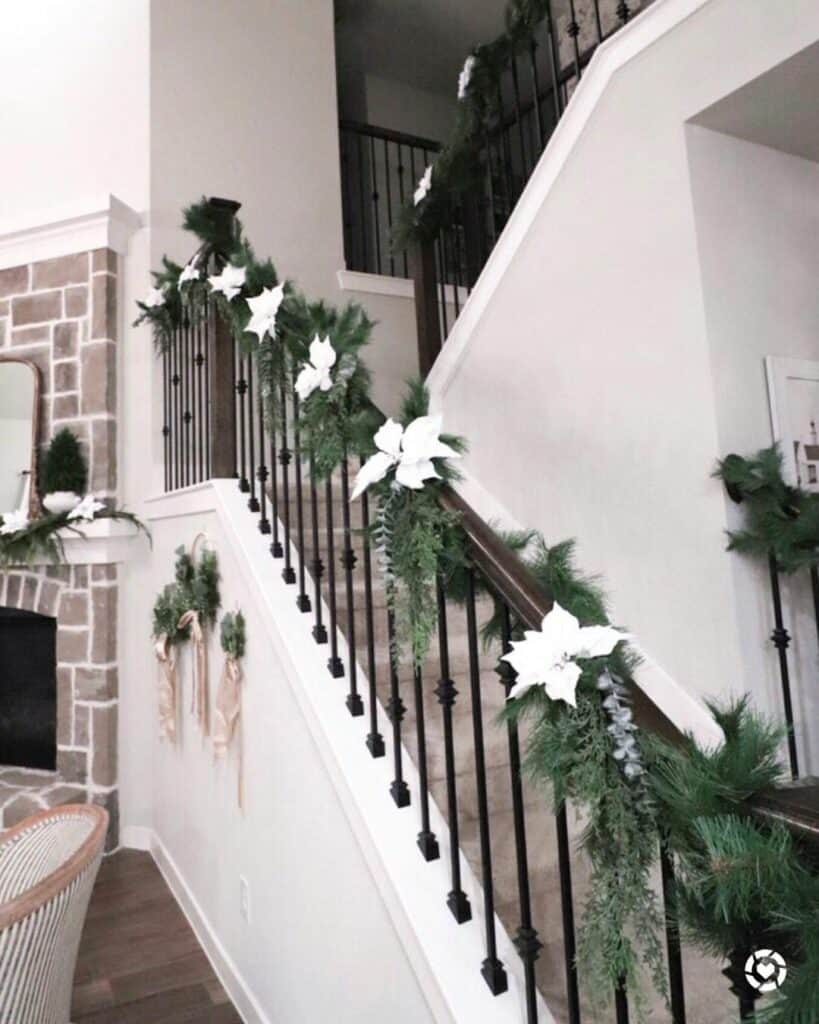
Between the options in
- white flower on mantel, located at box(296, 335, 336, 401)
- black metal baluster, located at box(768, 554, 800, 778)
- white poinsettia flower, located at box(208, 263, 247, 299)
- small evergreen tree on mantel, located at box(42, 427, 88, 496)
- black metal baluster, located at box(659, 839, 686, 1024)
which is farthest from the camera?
small evergreen tree on mantel, located at box(42, 427, 88, 496)

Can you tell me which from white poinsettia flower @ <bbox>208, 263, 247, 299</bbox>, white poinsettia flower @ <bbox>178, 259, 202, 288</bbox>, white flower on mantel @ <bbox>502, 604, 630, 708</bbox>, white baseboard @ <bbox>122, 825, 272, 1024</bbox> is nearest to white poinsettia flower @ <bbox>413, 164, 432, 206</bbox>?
white poinsettia flower @ <bbox>178, 259, 202, 288</bbox>

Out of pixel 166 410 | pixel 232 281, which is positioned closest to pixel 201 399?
pixel 166 410

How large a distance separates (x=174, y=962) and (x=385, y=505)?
212cm

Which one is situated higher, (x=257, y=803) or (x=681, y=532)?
(x=681, y=532)

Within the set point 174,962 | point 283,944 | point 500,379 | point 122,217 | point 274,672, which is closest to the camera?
point 283,944

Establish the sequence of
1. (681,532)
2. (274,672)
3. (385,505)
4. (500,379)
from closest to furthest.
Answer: (385,505) < (274,672) < (681,532) < (500,379)

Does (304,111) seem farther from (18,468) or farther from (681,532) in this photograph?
(681,532)

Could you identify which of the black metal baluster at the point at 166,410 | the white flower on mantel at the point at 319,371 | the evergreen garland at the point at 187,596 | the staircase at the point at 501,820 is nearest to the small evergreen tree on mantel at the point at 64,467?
the black metal baluster at the point at 166,410

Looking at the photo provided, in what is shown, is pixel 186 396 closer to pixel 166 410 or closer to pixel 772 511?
pixel 166 410

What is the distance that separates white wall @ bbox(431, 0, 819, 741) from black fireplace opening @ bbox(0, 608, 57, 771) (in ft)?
9.49

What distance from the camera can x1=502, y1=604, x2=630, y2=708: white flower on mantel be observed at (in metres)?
0.94

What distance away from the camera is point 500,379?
304 cm

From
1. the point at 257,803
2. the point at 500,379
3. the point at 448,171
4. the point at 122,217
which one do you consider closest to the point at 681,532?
the point at 500,379

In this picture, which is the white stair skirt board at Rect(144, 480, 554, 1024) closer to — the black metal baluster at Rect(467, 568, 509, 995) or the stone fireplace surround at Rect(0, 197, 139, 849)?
the black metal baluster at Rect(467, 568, 509, 995)
